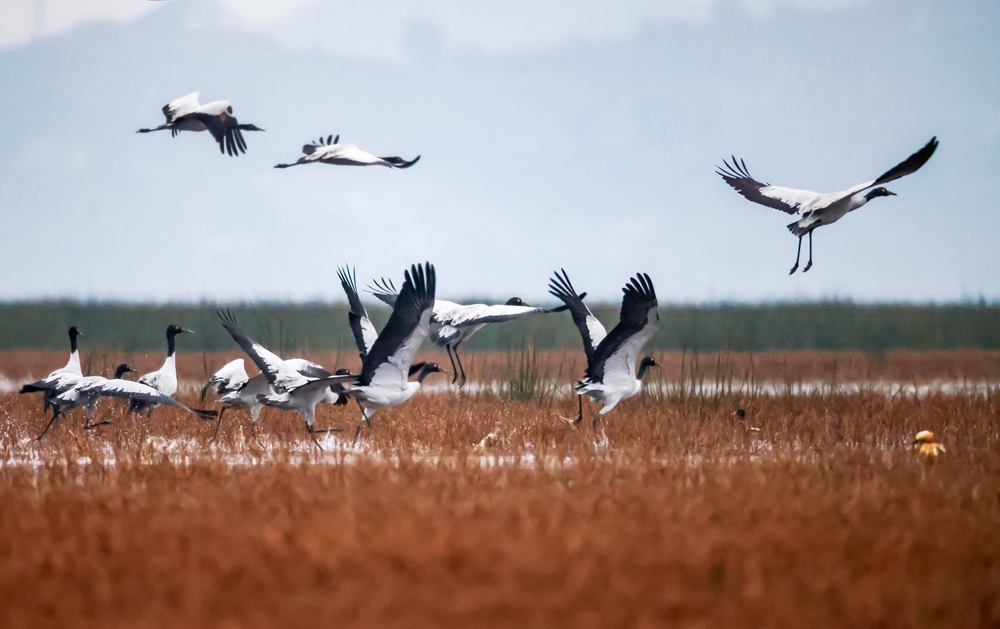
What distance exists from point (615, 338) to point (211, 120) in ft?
18.3

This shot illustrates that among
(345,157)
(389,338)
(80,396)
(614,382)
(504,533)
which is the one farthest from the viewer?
(345,157)

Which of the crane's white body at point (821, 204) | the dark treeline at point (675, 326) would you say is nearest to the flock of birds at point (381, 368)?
the crane's white body at point (821, 204)

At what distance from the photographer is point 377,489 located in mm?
6844

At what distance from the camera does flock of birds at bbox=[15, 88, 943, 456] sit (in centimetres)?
895

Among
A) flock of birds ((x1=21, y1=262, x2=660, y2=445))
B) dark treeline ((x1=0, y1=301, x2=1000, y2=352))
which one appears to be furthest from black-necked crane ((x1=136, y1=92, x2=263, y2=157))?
dark treeline ((x1=0, y1=301, x2=1000, y2=352))

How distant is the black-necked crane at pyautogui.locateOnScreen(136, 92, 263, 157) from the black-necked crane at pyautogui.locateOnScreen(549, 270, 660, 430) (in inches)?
176

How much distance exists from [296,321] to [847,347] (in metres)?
19.1

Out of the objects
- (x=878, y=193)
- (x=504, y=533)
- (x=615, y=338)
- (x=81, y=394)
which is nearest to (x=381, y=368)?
(x=615, y=338)

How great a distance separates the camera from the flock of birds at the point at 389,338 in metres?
8.95

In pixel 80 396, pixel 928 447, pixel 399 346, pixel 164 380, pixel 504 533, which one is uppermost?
pixel 399 346

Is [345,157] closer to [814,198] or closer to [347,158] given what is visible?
[347,158]

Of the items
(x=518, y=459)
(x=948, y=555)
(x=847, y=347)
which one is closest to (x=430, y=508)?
(x=518, y=459)

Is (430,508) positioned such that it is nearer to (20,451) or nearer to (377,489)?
(377,489)

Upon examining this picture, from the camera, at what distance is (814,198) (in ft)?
34.3
